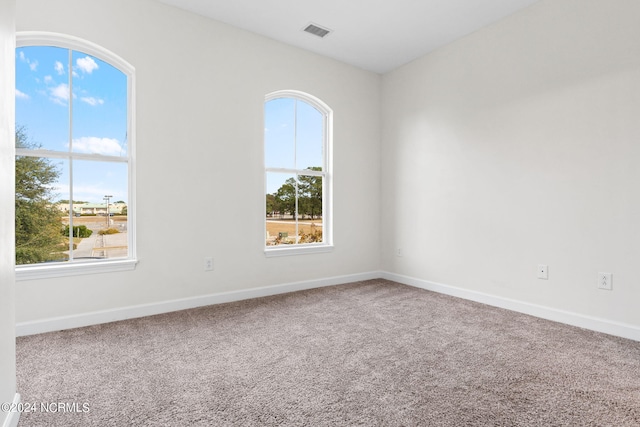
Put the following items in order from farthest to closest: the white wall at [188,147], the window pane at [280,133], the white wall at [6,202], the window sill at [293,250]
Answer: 1. the window pane at [280,133]
2. the window sill at [293,250]
3. the white wall at [188,147]
4. the white wall at [6,202]

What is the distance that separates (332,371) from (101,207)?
7.77 ft

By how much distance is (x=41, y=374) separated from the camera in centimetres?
193

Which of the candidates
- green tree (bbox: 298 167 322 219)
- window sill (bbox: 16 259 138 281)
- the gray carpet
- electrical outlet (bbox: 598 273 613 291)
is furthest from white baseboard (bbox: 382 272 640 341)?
window sill (bbox: 16 259 138 281)

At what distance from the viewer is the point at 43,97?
2682 millimetres

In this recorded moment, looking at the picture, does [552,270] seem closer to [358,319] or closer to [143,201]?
[358,319]

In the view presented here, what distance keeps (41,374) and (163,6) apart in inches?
119

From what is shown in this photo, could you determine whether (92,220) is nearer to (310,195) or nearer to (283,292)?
(283,292)

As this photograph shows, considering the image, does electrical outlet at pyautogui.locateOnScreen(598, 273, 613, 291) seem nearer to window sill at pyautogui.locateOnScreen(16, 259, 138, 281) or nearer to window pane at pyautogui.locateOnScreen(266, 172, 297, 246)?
window pane at pyautogui.locateOnScreen(266, 172, 297, 246)

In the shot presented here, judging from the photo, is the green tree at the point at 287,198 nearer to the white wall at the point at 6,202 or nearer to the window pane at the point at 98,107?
the window pane at the point at 98,107

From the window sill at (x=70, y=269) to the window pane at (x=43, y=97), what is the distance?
95 cm

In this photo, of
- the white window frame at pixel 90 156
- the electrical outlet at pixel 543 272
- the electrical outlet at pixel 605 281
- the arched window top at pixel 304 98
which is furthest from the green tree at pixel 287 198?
the electrical outlet at pixel 605 281

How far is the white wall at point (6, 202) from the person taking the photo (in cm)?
129

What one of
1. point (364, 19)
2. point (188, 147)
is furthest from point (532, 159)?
point (188, 147)

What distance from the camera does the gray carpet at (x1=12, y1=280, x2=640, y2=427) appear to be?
158cm
